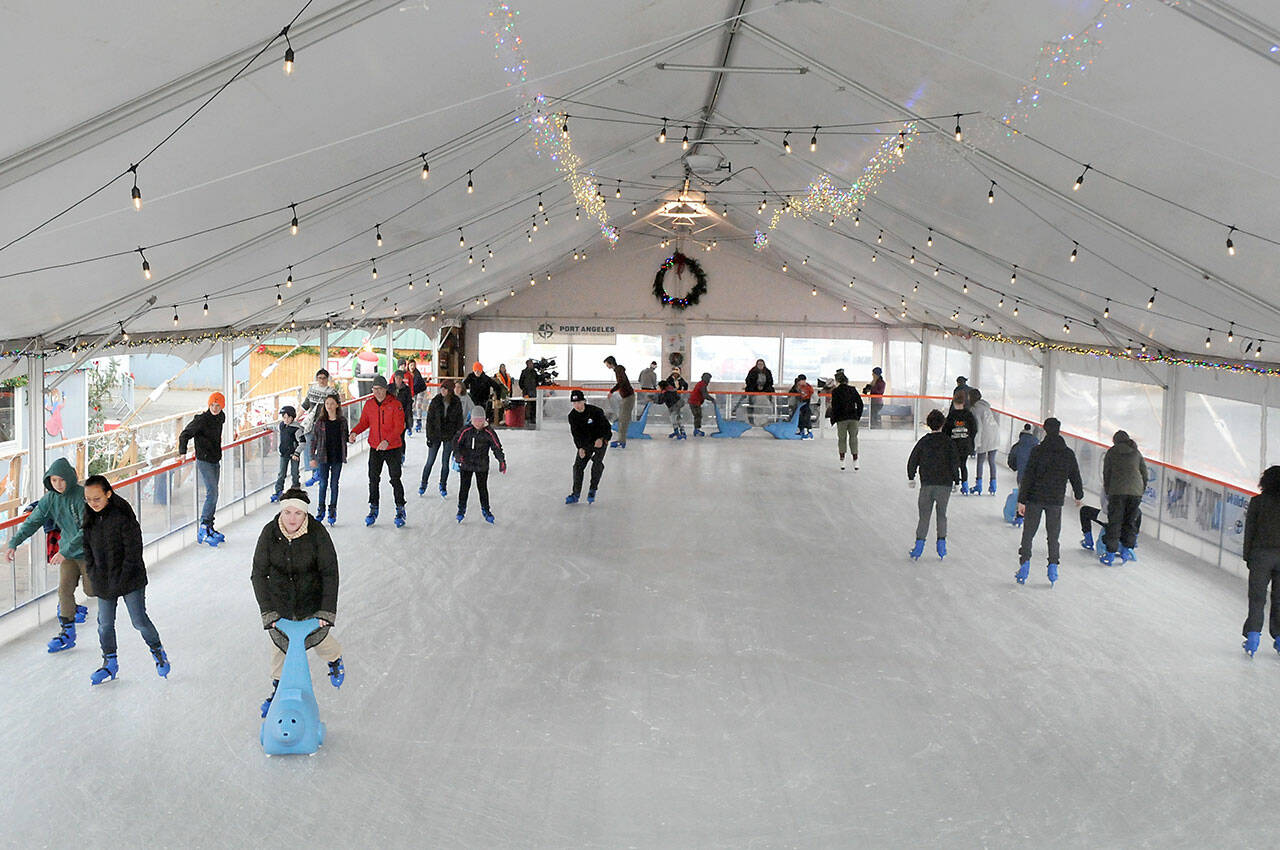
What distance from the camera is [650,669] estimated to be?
574 cm

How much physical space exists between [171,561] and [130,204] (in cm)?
281

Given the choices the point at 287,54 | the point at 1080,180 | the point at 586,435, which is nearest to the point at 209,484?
the point at 586,435

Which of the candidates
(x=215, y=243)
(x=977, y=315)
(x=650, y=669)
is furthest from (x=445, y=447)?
(x=977, y=315)

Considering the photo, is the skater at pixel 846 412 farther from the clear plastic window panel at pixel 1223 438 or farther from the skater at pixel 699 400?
the clear plastic window panel at pixel 1223 438

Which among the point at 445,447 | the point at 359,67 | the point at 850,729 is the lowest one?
the point at 850,729

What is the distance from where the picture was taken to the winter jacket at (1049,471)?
7.53 m

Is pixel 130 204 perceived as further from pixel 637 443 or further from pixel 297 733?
pixel 637 443

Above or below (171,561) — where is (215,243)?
above

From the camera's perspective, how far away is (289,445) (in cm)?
985

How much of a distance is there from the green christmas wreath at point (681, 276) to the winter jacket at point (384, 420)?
17.0 metres

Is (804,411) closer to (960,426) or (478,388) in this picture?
(478,388)

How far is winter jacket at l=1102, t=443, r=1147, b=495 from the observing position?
27.1 feet

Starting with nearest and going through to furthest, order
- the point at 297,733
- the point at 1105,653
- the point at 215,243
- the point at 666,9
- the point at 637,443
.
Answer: the point at 297,733 → the point at 1105,653 → the point at 666,9 → the point at 215,243 → the point at 637,443

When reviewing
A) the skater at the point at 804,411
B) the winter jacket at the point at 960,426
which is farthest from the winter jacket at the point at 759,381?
the winter jacket at the point at 960,426
